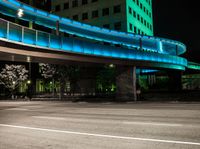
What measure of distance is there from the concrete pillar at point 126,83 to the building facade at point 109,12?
3289cm

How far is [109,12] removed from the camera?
2712 inches

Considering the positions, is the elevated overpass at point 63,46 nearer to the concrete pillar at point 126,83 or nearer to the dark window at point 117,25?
the concrete pillar at point 126,83

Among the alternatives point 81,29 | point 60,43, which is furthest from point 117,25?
point 60,43

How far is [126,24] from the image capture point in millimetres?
65688

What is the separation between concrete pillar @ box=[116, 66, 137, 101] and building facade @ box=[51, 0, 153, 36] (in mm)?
32886

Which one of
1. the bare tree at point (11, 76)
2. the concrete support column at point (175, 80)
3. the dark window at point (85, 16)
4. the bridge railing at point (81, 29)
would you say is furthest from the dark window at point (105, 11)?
the bare tree at point (11, 76)

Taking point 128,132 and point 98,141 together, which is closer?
point 98,141

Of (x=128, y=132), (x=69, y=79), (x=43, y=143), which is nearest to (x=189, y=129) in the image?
(x=128, y=132)

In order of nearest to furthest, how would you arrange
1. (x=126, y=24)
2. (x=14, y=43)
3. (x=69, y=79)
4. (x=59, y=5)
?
(x=14, y=43) → (x=69, y=79) → (x=126, y=24) → (x=59, y=5)

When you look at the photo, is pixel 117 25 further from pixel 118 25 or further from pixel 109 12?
pixel 109 12

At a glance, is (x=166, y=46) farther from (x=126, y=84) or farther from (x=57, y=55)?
(x=57, y=55)

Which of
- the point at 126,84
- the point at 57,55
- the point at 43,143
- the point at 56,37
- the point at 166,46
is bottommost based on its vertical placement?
the point at 43,143

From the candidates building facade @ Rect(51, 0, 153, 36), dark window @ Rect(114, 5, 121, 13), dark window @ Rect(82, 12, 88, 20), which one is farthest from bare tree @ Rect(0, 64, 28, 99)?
dark window @ Rect(114, 5, 121, 13)

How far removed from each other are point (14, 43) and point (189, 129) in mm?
14866
